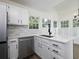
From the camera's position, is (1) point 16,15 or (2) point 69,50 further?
(1) point 16,15

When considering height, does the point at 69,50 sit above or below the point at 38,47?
above

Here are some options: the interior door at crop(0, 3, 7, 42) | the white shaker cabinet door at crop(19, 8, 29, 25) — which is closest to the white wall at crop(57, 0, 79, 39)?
the white shaker cabinet door at crop(19, 8, 29, 25)

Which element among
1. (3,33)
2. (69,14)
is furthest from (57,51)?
(69,14)

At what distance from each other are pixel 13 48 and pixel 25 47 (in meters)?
0.55

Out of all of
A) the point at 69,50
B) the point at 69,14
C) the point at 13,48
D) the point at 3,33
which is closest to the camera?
the point at 69,50

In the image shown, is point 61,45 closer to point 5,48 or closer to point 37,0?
point 5,48

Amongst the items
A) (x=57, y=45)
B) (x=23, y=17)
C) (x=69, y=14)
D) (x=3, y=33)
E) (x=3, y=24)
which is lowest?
(x=57, y=45)

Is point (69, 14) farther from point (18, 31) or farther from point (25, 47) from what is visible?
point (25, 47)

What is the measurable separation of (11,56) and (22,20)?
148 centimetres

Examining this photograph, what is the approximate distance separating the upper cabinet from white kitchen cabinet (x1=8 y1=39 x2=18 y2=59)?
704 mm

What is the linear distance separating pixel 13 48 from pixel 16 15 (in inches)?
50.0

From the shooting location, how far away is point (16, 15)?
3066 mm

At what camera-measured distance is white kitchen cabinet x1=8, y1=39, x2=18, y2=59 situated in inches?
103

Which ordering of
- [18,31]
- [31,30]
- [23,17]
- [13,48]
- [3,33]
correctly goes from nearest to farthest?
[3,33], [13,48], [23,17], [18,31], [31,30]
